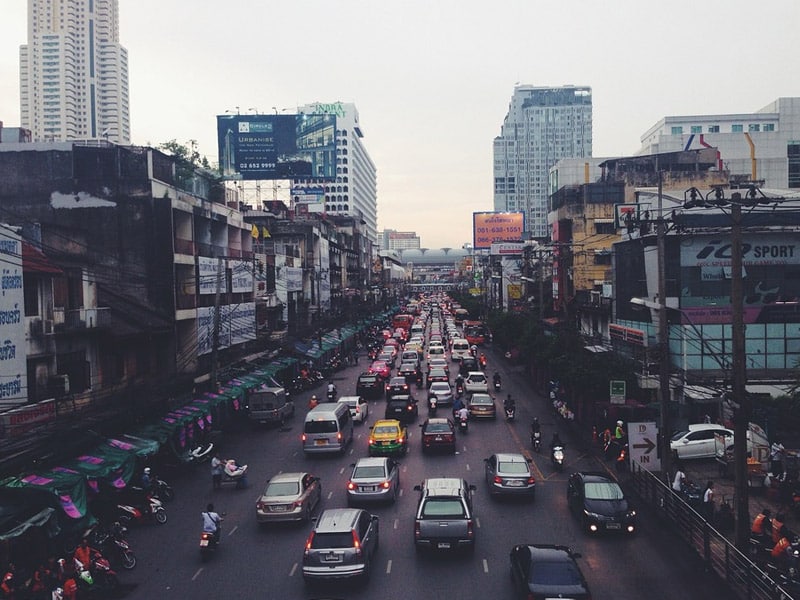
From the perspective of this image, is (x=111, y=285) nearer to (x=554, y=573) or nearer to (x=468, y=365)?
(x=554, y=573)

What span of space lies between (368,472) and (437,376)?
25.2 metres

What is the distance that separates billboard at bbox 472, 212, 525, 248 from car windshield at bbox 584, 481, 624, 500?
403 feet

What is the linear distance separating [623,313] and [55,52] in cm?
19297

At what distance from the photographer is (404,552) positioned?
17.8 meters

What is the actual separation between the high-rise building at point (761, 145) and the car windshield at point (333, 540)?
6552 cm

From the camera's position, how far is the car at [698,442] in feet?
90.2

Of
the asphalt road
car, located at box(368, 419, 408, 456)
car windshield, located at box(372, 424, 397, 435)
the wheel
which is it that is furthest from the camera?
car windshield, located at box(372, 424, 397, 435)

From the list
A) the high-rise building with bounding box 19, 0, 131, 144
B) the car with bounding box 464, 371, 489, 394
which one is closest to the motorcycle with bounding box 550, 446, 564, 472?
the car with bounding box 464, 371, 489, 394

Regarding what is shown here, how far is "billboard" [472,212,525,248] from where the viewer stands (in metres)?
142

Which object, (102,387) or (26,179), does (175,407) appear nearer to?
(102,387)

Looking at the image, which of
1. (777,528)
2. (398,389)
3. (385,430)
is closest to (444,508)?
(777,528)

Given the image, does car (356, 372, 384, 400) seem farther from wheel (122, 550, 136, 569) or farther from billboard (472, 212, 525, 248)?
billboard (472, 212, 525, 248)

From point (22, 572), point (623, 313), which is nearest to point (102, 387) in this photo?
point (22, 572)

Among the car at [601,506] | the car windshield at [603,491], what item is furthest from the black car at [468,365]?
the car windshield at [603,491]
